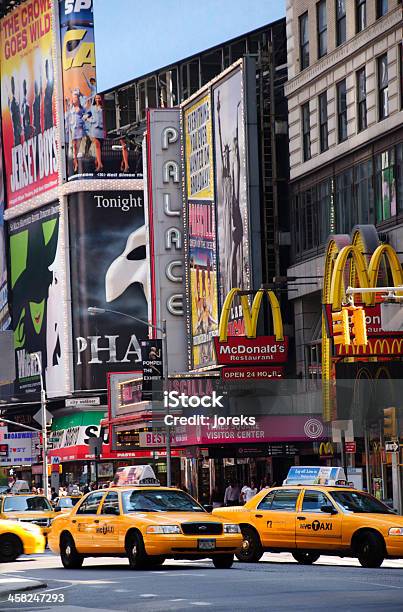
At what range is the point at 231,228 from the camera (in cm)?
6881

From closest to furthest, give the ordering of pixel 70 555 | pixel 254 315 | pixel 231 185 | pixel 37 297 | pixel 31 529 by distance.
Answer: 1. pixel 70 555
2. pixel 31 529
3. pixel 254 315
4. pixel 231 185
5. pixel 37 297

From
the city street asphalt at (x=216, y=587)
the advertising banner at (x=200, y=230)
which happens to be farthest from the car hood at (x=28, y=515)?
the advertising banner at (x=200, y=230)

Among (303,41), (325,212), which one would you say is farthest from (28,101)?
(325,212)

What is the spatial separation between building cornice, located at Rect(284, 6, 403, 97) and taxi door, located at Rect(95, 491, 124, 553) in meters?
28.6

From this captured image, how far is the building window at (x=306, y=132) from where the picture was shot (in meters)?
62.4

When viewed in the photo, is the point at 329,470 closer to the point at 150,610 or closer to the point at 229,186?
the point at 150,610

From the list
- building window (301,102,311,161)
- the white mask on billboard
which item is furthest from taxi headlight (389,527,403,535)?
the white mask on billboard

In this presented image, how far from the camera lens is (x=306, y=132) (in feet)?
206

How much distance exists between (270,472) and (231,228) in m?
11.2

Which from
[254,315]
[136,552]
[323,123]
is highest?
[323,123]

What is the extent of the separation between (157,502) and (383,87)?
29626 mm

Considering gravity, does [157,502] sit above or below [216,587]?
above

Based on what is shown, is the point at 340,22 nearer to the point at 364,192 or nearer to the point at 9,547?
the point at 364,192

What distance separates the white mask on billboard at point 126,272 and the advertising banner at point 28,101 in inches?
275
